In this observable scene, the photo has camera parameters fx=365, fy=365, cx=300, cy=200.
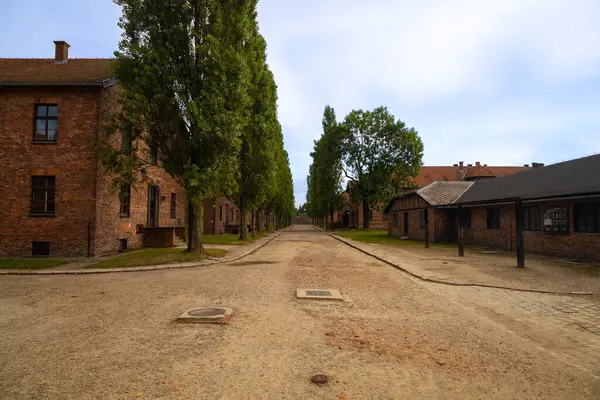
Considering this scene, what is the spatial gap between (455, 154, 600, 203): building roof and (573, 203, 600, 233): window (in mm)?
1040

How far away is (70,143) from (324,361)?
1640 centimetres

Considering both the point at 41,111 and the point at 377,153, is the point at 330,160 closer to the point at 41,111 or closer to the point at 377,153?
the point at 377,153

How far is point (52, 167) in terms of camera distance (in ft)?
52.6

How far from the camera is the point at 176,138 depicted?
599 inches

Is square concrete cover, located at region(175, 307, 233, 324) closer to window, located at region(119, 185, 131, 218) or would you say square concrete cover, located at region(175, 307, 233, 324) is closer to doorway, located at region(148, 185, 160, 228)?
window, located at region(119, 185, 131, 218)

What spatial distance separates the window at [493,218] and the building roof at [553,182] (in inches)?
36.1

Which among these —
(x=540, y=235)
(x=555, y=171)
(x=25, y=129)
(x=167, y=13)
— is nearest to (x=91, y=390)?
(x=167, y=13)

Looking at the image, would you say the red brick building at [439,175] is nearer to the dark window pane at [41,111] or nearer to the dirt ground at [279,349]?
the dark window pane at [41,111]

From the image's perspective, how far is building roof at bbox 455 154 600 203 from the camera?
1446cm

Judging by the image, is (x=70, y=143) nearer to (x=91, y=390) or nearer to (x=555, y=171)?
(x=91, y=390)

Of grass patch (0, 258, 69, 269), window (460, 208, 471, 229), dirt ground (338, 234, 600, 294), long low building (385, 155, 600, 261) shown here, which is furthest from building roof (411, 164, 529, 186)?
grass patch (0, 258, 69, 269)

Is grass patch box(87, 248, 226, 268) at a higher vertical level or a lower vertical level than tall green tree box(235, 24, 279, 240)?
lower

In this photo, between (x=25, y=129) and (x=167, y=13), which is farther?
(x=25, y=129)

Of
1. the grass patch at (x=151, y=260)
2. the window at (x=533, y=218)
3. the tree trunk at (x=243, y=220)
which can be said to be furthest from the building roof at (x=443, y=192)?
the grass patch at (x=151, y=260)
